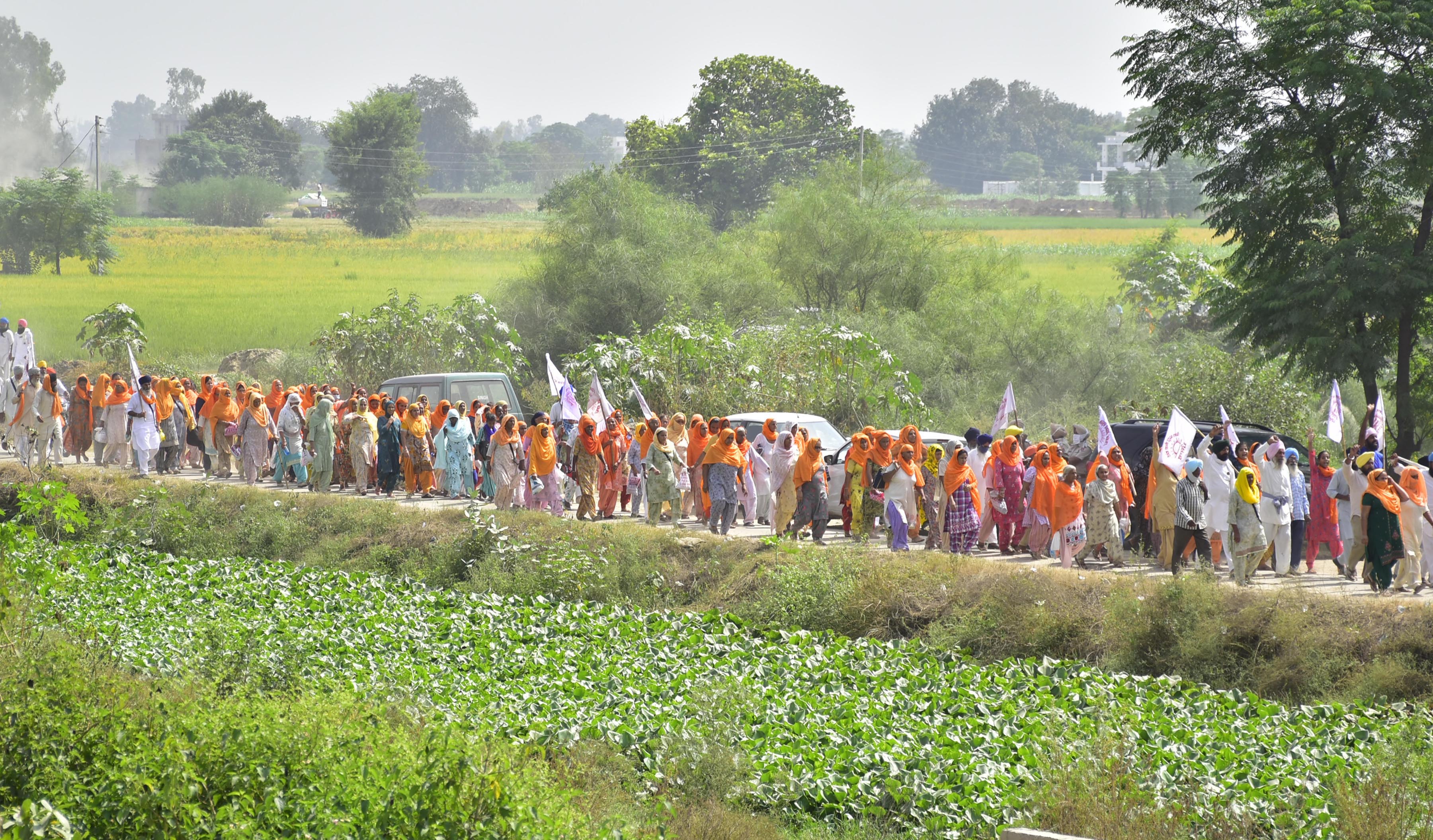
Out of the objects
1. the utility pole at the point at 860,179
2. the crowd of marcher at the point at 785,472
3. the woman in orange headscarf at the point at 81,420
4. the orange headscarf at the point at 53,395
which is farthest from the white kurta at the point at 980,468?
the utility pole at the point at 860,179

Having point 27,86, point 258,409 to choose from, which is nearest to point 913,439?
point 258,409

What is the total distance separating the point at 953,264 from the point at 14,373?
20.6 metres

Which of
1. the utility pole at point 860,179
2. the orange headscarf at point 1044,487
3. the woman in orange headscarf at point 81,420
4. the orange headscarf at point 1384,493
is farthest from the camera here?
the utility pole at point 860,179

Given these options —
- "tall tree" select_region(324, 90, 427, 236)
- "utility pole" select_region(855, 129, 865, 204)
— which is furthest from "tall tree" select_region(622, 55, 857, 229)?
"utility pole" select_region(855, 129, 865, 204)

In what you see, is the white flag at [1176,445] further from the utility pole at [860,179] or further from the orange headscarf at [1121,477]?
the utility pole at [860,179]

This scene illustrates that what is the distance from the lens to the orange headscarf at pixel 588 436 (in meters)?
16.5

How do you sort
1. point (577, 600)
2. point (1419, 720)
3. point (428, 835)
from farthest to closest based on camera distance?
point (577, 600) → point (1419, 720) → point (428, 835)

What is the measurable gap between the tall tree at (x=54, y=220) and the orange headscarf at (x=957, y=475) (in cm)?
3903

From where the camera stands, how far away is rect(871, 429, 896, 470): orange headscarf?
1440 centimetres

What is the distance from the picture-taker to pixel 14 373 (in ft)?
71.5

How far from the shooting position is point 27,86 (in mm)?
87438

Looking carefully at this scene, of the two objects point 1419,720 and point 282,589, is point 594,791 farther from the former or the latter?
point 282,589

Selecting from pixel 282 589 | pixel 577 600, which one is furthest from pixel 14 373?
pixel 577 600

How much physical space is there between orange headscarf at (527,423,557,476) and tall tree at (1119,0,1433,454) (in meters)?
9.27
